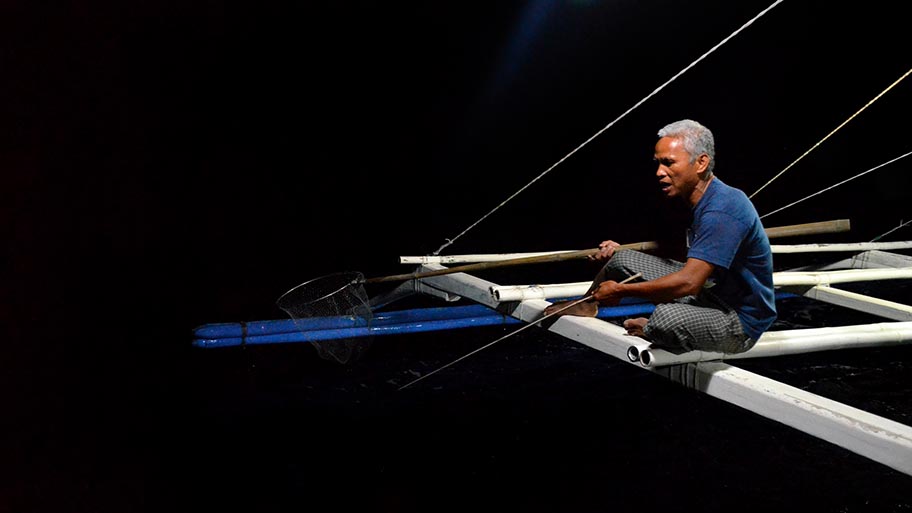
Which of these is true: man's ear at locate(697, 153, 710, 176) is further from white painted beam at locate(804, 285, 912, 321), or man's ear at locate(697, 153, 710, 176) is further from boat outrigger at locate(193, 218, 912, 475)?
white painted beam at locate(804, 285, 912, 321)

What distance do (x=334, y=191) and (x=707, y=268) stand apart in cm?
676

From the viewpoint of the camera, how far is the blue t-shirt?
10.00ft

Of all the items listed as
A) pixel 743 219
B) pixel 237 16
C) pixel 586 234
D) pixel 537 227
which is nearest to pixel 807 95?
pixel 586 234

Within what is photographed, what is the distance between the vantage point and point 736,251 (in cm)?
309

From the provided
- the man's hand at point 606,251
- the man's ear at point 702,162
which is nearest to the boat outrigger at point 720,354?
the man's hand at point 606,251

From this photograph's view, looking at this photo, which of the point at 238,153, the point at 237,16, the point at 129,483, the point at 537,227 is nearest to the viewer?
the point at 129,483

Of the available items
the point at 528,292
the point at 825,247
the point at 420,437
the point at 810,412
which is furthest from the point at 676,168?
the point at 825,247

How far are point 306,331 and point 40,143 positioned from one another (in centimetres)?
375

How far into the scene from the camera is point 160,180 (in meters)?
7.57

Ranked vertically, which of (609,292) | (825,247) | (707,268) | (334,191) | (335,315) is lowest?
A: (335,315)

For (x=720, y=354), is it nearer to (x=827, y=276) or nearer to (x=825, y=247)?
(x=827, y=276)

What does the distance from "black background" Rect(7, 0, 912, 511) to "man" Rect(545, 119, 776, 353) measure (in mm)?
1016

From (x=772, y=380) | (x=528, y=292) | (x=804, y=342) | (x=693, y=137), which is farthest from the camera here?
(x=528, y=292)

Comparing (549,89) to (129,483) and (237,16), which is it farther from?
(129,483)
